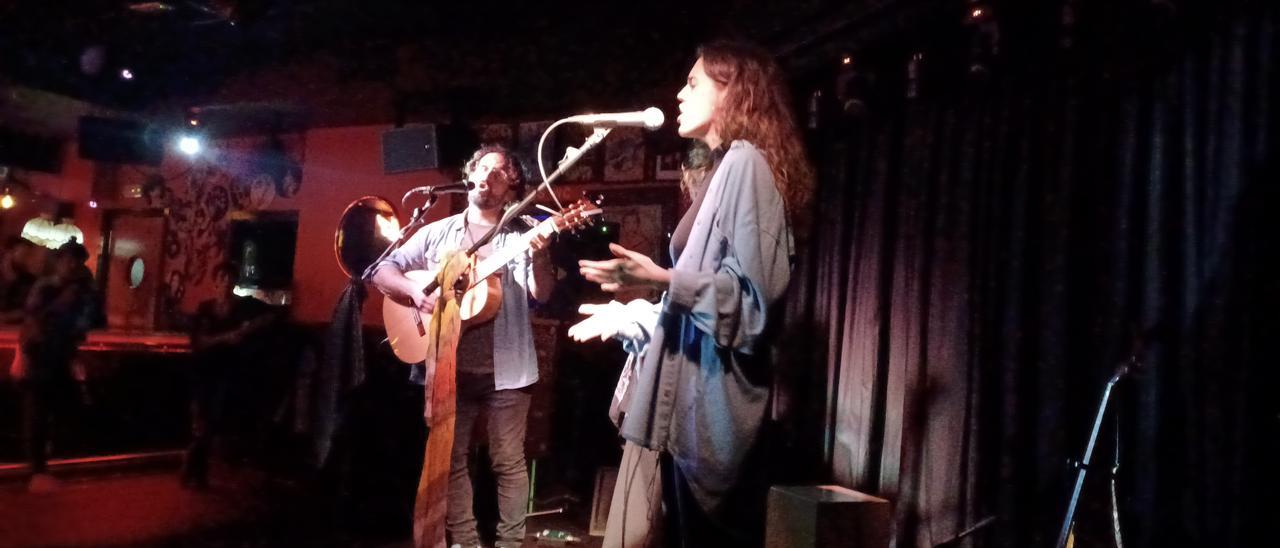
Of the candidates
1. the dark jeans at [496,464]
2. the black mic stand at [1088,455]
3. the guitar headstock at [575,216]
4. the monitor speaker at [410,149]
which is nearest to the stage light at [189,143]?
Answer: the monitor speaker at [410,149]

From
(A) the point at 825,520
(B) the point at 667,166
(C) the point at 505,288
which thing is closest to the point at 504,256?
(C) the point at 505,288

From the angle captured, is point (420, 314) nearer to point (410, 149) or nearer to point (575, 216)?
point (575, 216)

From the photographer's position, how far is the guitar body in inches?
131

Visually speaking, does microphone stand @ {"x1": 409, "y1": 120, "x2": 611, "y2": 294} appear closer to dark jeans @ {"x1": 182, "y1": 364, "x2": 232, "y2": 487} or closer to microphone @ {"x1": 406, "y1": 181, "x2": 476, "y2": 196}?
microphone @ {"x1": 406, "y1": 181, "x2": 476, "y2": 196}

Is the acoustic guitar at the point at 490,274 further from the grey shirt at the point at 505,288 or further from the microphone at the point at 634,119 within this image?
the microphone at the point at 634,119

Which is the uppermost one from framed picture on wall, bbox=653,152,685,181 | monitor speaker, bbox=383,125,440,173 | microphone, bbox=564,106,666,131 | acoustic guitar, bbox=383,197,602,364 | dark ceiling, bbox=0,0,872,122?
dark ceiling, bbox=0,0,872,122

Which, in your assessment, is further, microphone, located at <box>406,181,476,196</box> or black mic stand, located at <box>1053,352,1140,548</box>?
microphone, located at <box>406,181,476,196</box>

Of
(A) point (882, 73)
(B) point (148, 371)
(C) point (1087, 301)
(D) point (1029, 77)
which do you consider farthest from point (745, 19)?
(B) point (148, 371)

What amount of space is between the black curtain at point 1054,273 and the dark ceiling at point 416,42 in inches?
45.5

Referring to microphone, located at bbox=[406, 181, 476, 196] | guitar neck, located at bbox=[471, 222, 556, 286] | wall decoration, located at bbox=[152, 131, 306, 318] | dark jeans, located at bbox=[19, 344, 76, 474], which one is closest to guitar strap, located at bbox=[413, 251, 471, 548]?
guitar neck, located at bbox=[471, 222, 556, 286]

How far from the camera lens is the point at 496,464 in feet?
10.9

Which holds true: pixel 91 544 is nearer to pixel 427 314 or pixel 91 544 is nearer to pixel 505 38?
pixel 427 314

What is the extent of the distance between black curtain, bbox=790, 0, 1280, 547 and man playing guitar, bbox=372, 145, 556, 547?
157cm

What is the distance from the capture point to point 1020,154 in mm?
3268
